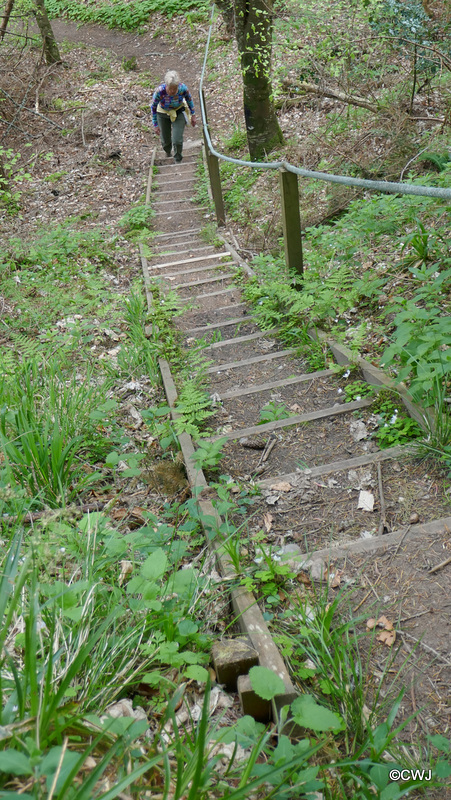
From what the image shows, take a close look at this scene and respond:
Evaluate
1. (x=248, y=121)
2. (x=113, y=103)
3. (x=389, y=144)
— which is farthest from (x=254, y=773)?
(x=113, y=103)

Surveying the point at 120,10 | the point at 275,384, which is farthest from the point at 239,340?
the point at 120,10

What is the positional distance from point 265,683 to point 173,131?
11144 mm

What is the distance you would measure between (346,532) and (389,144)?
225 inches

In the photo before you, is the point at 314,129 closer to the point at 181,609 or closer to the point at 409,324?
the point at 409,324

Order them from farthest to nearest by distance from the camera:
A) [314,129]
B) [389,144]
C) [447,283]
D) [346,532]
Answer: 1. [314,129]
2. [389,144]
3. [447,283]
4. [346,532]

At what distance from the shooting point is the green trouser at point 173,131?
410 inches

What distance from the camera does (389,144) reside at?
6.61 m

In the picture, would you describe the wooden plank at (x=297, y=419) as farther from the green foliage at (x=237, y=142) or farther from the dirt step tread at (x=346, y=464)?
the green foliage at (x=237, y=142)

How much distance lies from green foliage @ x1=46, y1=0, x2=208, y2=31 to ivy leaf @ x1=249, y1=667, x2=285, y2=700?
67.8 feet

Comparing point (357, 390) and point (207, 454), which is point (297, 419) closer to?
point (357, 390)

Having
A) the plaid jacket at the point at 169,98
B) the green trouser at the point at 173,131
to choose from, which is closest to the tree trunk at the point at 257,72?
the plaid jacket at the point at 169,98

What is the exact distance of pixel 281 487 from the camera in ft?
9.70

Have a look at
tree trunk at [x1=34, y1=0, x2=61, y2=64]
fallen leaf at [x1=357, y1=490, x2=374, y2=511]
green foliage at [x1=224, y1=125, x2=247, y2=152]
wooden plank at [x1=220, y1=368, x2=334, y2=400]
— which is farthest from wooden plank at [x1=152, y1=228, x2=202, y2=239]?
tree trunk at [x1=34, y1=0, x2=61, y2=64]

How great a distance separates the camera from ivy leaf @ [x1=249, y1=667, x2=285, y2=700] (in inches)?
64.8
